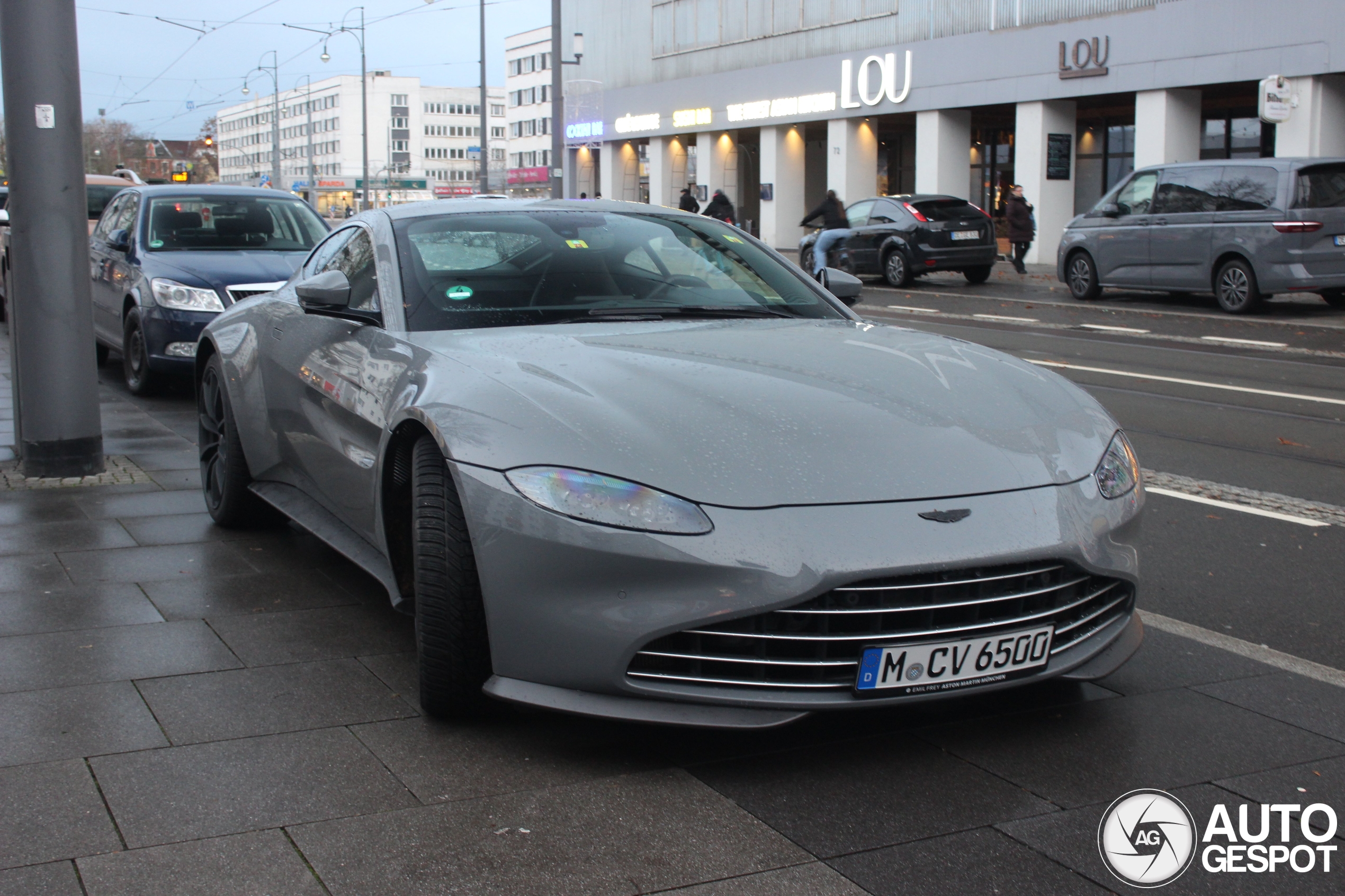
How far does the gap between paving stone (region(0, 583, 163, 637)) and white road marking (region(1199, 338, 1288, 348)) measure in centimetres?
1209

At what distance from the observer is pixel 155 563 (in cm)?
530

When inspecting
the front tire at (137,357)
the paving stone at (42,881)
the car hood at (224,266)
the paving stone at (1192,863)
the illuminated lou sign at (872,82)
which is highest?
the illuminated lou sign at (872,82)

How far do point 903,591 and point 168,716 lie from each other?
1924 millimetres

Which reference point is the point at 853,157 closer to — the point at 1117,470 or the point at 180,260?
the point at 180,260

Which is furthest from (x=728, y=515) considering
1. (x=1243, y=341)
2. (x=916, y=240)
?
(x=916, y=240)

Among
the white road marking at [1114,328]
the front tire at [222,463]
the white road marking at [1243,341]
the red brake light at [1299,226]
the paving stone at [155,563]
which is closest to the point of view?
the paving stone at [155,563]

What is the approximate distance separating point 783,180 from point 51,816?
128 feet

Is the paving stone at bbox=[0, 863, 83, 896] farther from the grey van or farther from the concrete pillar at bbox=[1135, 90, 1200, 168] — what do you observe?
the concrete pillar at bbox=[1135, 90, 1200, 168]

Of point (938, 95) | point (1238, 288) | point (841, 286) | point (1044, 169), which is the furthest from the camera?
point (938, 95)

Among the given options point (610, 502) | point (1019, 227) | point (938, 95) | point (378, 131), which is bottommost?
point (610, 502)

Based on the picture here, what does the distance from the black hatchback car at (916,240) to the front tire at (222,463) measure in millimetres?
17932

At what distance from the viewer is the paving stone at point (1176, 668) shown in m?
3.82

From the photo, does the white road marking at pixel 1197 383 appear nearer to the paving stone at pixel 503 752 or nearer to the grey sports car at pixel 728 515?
the grey sports car at pixel 728 515

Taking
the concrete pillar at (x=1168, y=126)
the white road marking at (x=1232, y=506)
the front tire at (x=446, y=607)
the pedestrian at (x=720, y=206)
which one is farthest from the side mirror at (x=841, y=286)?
the concrete pillar at (x=1168, y=126)
